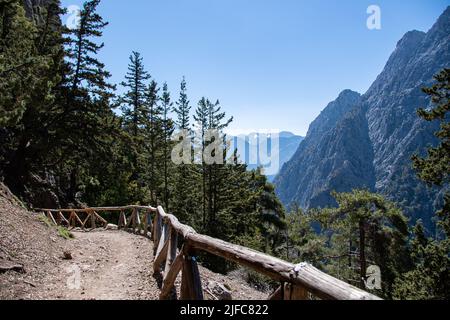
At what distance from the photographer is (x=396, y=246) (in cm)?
2639

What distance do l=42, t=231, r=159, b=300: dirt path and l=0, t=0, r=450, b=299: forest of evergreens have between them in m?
6.41

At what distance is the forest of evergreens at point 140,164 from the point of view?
15.2m

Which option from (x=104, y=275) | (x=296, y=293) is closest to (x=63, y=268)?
(x=104, y=275)

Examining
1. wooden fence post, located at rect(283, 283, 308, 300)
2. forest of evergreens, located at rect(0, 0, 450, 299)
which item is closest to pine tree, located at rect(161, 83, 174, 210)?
forest of evergreens, located at rect(0, 0, 450, 299)

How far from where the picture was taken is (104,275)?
7.46 m

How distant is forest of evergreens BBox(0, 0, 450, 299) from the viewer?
599 inches

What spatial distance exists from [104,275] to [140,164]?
28.4 meters

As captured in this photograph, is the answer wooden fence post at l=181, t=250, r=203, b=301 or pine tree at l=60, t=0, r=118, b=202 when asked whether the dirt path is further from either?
pine tree at l=60, t=0, r=118, b=202

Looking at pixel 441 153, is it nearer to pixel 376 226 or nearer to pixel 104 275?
pixel 376 226

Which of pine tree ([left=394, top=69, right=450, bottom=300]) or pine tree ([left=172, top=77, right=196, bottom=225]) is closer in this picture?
pine tree ([left=394, top=69, right=450, bottom=300])

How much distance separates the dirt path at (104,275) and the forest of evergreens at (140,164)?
641 cm
